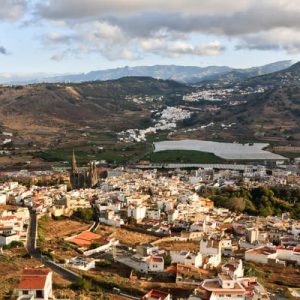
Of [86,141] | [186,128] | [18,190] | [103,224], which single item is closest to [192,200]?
[103,224]

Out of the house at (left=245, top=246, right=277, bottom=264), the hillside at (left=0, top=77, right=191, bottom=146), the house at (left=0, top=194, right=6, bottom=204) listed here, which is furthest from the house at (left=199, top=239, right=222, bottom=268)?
the hillside at (left=0, top=77, right=191, bottom=146)

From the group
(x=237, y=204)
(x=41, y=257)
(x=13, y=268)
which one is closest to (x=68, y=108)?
(x=237, y=204)

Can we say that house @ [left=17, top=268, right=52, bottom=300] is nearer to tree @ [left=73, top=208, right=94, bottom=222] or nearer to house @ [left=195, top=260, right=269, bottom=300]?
house @ [left=195, top=260, right=269, bottom=300]

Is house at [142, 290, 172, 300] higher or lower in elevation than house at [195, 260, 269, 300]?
higher

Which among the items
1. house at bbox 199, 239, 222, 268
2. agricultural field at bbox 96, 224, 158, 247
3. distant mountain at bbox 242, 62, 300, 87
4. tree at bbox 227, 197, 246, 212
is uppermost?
distant mountain at bbox 242, 62, 300, 87

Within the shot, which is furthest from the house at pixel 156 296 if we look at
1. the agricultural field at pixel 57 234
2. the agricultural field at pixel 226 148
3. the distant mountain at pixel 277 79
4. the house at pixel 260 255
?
the distant mountain at pixel 277 79

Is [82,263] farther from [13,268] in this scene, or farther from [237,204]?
[237,204]
